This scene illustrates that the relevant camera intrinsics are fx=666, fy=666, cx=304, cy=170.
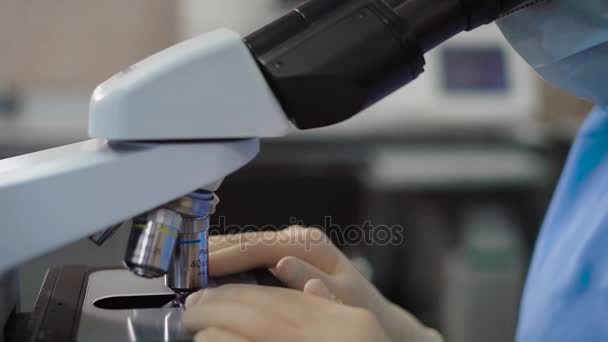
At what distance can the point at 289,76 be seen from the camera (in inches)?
13.8

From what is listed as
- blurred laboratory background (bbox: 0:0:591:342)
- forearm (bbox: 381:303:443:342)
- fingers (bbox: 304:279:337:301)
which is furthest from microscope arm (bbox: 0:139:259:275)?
blurred laboratory background (bbox: 0:0:591:342)

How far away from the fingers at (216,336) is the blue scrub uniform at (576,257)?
0.27 metres

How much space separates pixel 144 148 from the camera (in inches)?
13.7

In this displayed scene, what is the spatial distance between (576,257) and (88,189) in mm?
373

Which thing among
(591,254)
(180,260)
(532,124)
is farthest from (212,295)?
(532,124)

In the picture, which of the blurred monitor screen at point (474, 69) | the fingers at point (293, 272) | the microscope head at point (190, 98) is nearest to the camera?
the microscope head at point (190, 98)

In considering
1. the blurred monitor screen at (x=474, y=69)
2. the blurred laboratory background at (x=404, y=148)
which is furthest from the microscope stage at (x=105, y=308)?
the blurred monitor screen at (x=474, y=69)

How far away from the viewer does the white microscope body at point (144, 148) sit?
343 mm

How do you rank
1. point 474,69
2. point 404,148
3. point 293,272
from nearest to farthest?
point 293,272 → point 404,148 → point 474,69

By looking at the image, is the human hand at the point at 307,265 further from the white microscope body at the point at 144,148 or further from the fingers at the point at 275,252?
the white microscope body at the point at 144,148

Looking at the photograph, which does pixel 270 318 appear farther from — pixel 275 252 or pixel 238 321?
pixel 275 252

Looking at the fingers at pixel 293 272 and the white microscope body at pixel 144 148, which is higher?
the white microscope body at pixel 144 148

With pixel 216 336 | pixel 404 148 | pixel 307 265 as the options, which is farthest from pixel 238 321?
pixel 404 148

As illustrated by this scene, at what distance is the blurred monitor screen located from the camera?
1552mm
